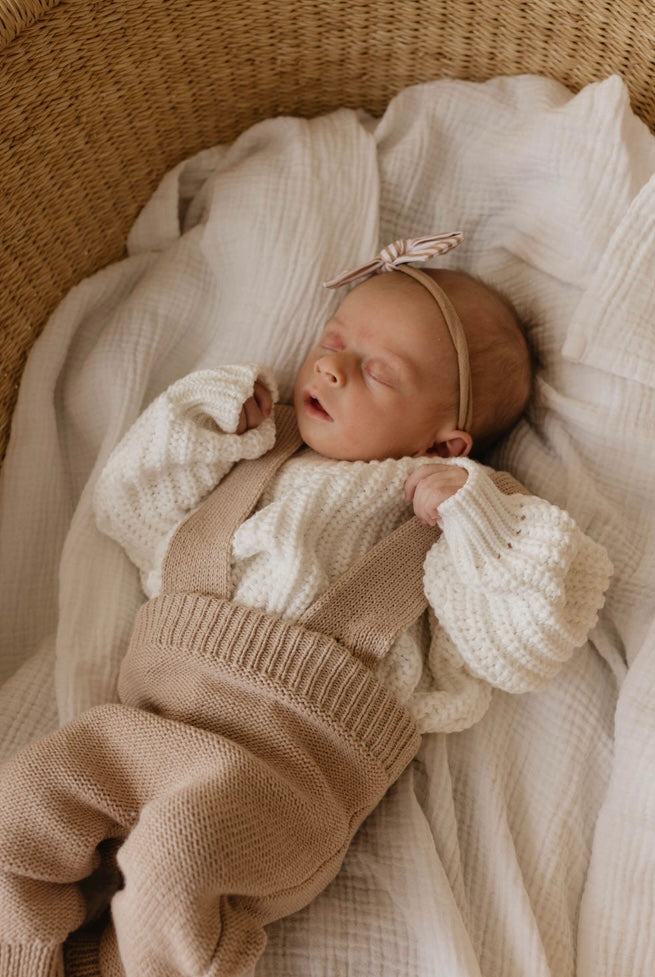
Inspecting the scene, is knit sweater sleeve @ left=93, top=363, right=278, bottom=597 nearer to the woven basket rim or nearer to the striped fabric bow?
the striped fabric bow

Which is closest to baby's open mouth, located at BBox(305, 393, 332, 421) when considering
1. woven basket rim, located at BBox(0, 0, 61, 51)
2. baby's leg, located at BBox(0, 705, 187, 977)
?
baby's leg, located at BBox(0, 705, 187, 977)

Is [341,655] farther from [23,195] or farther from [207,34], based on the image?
[207,34]

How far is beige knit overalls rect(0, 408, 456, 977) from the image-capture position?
0.94m

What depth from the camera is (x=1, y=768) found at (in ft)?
3.53

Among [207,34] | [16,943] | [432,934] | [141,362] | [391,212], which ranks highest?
[207,34]

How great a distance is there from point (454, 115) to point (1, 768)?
112 cm

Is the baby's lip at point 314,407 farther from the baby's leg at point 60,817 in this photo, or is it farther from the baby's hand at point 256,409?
the baby's leg at point 60,817

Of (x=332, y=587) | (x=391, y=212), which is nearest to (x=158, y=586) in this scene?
(x=332, y=587)

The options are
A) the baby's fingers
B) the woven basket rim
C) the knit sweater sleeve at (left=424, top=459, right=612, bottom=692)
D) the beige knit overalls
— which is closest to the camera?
the beige knit overalls

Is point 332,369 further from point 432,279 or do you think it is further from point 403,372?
point 432,279

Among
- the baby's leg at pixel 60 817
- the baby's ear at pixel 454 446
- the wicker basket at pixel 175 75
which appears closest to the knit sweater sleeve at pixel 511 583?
the baby's ear at pixel 454 446

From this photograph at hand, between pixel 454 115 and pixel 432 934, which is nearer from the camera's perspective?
pixel 432 934

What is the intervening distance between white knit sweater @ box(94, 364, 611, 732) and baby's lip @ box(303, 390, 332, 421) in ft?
0.19

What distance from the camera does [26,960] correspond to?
0.96 meters
